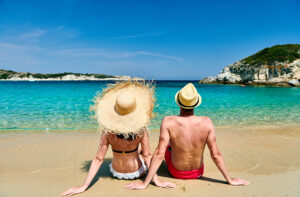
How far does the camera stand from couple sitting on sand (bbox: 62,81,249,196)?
2.63 metres

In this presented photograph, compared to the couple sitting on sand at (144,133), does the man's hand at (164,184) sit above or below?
below

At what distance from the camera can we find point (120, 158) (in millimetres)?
2969

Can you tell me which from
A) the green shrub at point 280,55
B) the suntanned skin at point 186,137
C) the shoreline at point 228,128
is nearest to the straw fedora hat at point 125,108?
the suntanned skin at point 186,137

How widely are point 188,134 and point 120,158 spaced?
1.12 meters

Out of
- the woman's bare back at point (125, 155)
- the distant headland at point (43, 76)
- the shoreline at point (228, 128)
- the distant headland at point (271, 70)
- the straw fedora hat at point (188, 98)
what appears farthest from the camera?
the distant headland at point (43, 76)

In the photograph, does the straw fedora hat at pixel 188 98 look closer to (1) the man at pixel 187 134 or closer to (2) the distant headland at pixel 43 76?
(1) the man at pixel 187 134

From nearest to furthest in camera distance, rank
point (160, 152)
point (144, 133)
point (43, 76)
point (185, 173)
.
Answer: point (160, 152) → point (144, 133) → point (185, 173) → point (43, 76)

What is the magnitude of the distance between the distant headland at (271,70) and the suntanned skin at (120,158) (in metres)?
47.6

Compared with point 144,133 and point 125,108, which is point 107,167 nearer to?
point 144,133

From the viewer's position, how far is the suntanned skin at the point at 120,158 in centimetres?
273

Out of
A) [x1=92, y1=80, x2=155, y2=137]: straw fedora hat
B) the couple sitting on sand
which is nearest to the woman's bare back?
the couple sitting on sand

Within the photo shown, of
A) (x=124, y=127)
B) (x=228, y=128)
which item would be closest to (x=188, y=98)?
(x=124, y=127)

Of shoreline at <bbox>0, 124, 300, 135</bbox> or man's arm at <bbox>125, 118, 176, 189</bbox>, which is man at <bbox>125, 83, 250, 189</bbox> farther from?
shoreline at <bbox>0, 124, 300, 135</bbox>

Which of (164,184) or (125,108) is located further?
(164,184)
